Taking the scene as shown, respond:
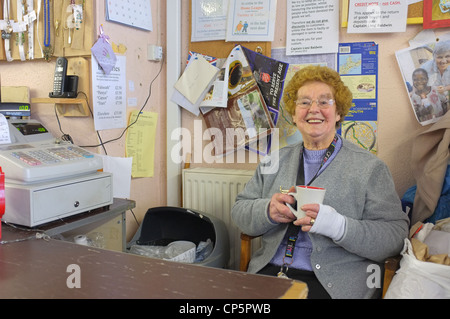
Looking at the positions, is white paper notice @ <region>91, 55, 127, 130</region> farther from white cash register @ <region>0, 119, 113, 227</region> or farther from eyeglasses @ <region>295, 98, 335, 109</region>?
eyeglasses @ <region>295, 98, 335, 109</region>

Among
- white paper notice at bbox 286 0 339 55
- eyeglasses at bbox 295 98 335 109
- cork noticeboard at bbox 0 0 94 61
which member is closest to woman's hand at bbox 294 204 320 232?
eyeglasses at bbox 295 98 335 109

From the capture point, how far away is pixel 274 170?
178 cm

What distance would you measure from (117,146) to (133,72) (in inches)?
15.5

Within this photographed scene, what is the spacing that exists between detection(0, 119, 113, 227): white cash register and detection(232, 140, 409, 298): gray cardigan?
1.95 feet

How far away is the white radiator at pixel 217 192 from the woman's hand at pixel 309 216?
0.78 m

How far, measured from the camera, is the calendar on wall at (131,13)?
1.96 m

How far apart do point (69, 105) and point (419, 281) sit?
5.31 ft

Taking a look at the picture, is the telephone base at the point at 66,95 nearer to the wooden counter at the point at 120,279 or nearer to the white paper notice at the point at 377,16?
the wooden counter at the point at 120,279

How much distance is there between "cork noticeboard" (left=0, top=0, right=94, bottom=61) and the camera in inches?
74.1

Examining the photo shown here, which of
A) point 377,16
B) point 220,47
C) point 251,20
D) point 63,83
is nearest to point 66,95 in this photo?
point 63,83

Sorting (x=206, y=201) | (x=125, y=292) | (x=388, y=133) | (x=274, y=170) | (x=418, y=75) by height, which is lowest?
(x=206, y=201)

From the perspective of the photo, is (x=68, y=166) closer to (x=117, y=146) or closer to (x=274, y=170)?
(x=117, y=146)

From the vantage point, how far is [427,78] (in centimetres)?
188

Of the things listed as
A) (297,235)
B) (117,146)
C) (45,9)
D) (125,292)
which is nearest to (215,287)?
(125,292)
